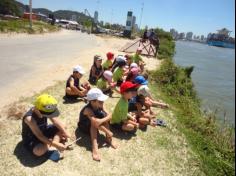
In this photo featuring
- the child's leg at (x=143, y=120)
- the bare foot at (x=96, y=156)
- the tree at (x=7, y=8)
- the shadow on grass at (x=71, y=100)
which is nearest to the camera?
the bare foot at (x=96, y=156)

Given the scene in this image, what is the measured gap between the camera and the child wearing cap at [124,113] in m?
5.73

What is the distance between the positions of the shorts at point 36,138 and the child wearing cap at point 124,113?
137cm

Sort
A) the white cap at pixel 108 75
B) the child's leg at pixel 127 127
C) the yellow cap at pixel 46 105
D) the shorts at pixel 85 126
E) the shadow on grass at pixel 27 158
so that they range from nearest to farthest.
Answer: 1. the yellow cap at pixel 46 105
2. the shadow on grass at pixel 27 158
3. the shorts at pixel 85 126
4. the child's leg at pixel 127 127
5. the white cap at pixel 108 75

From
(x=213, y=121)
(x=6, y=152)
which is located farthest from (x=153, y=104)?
(x=6, y=152)

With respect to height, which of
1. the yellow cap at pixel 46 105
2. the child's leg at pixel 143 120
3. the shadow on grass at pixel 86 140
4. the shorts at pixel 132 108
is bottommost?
the shadow on grass at pixel 86 140

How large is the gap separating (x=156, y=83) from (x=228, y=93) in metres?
9.61

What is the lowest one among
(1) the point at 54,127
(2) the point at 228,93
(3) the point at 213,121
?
(2) the point at 228,93

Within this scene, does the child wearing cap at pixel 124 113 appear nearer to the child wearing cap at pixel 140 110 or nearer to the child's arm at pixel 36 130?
the child wearing cap at pixel 140 110

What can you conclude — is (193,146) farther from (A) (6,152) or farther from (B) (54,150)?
(A) (6,152)

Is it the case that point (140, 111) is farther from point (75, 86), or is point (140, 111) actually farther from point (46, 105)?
point (46, 105)

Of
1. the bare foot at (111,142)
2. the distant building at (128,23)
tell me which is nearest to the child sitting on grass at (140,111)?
the bare foot at (111,142)

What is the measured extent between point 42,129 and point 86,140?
3.42 ft

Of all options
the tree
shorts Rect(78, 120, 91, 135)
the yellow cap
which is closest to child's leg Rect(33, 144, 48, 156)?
the yellow cap

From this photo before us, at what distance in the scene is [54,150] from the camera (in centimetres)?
495
